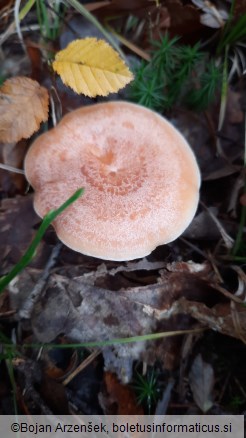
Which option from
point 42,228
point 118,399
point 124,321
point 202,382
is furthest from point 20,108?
point 202,382

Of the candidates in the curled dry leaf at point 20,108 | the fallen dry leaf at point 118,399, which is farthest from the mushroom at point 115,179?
the fallen dry leaf at point 118,399

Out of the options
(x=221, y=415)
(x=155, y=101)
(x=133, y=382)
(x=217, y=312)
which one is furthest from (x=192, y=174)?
(x=221, y=415)

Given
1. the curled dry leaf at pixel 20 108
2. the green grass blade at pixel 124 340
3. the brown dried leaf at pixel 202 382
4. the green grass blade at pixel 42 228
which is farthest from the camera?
the brown dried leaf at pixel 202 382

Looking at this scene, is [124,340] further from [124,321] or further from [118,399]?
[118,399]

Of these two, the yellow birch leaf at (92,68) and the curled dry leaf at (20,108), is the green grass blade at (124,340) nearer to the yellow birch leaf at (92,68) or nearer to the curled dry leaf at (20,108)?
the curled dry leaf at (20,108)

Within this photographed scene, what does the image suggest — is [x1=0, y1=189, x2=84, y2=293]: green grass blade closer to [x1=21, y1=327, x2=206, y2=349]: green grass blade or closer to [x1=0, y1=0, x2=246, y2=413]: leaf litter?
[x1=21, y1=327, x2=206, y2=349]: green grass blade
